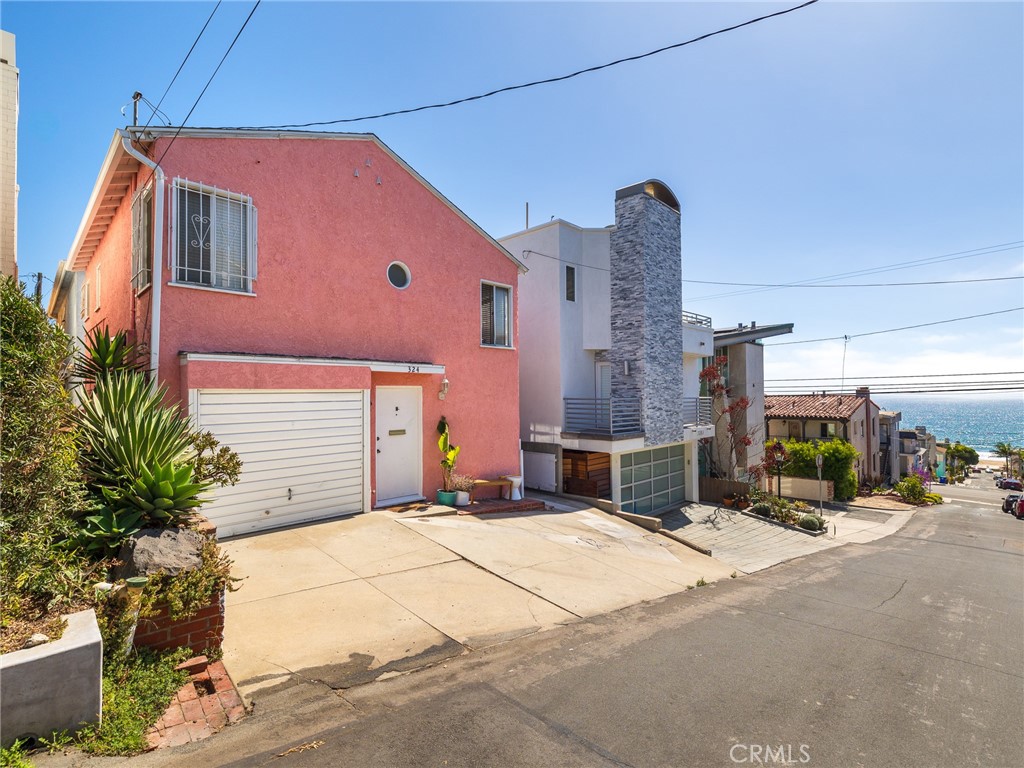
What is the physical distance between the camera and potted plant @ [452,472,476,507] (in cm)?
1184

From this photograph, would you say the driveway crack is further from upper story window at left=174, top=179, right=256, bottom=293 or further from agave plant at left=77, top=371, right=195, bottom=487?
upper story window at left=174, top=179, right=256, bottom=293

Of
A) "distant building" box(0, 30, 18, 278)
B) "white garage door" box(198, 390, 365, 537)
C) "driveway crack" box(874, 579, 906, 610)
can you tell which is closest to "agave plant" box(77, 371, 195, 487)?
"white garage door" box(198, 390, 365, 537)

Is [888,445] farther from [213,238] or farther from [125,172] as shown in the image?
[125,172]

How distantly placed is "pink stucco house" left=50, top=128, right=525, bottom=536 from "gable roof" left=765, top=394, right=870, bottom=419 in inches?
1189

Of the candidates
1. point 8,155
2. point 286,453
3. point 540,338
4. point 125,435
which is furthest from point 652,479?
point 8,155

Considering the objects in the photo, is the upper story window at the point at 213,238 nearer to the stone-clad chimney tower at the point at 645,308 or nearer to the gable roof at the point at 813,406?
the stone-clad chimney tower at the point at 645,308

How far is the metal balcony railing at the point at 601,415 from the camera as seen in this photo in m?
16.6

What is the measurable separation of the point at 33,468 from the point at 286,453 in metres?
5.05

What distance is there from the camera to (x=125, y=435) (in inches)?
216

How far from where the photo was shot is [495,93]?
8.57m

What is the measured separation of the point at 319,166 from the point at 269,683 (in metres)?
9.05

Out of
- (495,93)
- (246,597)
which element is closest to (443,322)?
(495,93)

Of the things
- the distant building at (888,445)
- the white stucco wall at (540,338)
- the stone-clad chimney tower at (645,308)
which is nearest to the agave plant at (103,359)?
the white stucco wall at (540,338)

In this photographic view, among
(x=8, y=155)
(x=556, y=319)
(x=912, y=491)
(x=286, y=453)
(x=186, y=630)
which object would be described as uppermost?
(x=8, y=155)
